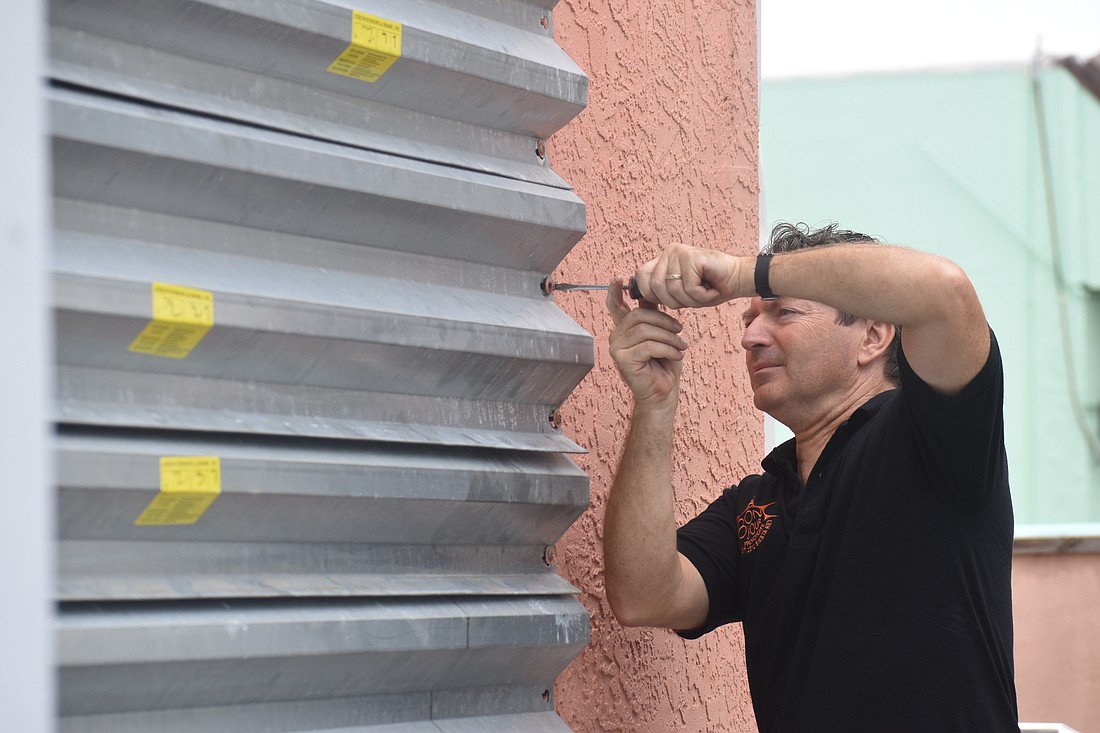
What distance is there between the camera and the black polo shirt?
2.02 meters

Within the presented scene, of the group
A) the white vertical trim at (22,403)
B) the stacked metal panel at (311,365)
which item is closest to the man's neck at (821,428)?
the stacked metal panel at (311,365)

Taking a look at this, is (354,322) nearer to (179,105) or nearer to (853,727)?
(179,105)

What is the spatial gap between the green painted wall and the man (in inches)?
238

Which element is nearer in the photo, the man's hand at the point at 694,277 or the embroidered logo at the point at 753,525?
the man's hand at the point at 694,277

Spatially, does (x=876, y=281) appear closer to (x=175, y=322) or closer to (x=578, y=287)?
(x=578, y=287)

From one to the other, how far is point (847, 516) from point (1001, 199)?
6850 mm

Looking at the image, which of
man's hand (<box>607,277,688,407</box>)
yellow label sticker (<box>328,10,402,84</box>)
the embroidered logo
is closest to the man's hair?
the embroidered logo

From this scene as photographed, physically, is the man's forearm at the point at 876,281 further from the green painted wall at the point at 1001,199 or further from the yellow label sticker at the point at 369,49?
the green painted wall at the point at 1001,199

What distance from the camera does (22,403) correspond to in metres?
0.84

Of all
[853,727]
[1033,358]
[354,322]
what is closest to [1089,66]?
[1033,358]

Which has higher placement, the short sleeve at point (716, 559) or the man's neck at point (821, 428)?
the man's neck at point (821, 428)

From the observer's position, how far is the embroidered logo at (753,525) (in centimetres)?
236

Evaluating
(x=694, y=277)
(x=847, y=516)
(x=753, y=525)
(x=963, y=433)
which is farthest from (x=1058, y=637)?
(x=694, y=277)

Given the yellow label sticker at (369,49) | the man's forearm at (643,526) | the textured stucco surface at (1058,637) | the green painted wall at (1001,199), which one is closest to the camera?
the yellow label sticker at (369,49)
